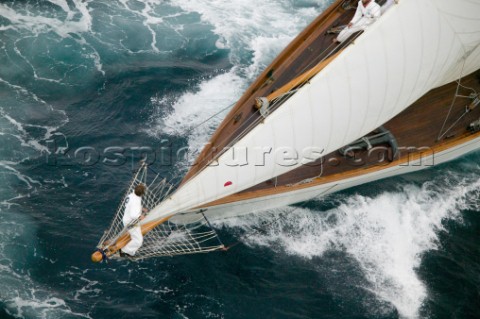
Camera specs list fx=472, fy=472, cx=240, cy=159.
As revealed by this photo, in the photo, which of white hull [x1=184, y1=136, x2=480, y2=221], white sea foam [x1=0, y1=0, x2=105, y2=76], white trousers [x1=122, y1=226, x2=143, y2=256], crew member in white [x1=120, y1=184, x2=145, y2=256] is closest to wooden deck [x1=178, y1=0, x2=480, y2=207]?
white hull [x1=184, y1=136, x2=480, y2=221]

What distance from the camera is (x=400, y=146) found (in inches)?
894

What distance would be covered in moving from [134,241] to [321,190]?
9.30 metres

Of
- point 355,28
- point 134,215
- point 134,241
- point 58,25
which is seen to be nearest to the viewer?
point 134,215

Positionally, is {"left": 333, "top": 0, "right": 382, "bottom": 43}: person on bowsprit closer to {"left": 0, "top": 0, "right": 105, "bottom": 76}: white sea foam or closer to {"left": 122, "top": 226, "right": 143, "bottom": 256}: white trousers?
{"left": 122, "top": 226, "right": 143, "bottom": 256}: white trousers

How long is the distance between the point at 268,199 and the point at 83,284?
8.41 metres

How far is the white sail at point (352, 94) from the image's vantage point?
16188 mm

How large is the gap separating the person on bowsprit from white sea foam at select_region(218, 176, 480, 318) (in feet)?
27.1

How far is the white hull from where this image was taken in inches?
805

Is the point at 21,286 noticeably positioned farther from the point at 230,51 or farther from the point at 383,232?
the point at 230,51

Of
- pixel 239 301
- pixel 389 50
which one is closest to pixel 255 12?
pixel 389 50

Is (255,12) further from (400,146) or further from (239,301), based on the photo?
(239,301)

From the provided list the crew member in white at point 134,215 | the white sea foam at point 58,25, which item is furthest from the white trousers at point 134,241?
the white sea foam at point 58,25

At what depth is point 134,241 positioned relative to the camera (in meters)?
16.6

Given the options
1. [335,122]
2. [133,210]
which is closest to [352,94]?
[335,122]
